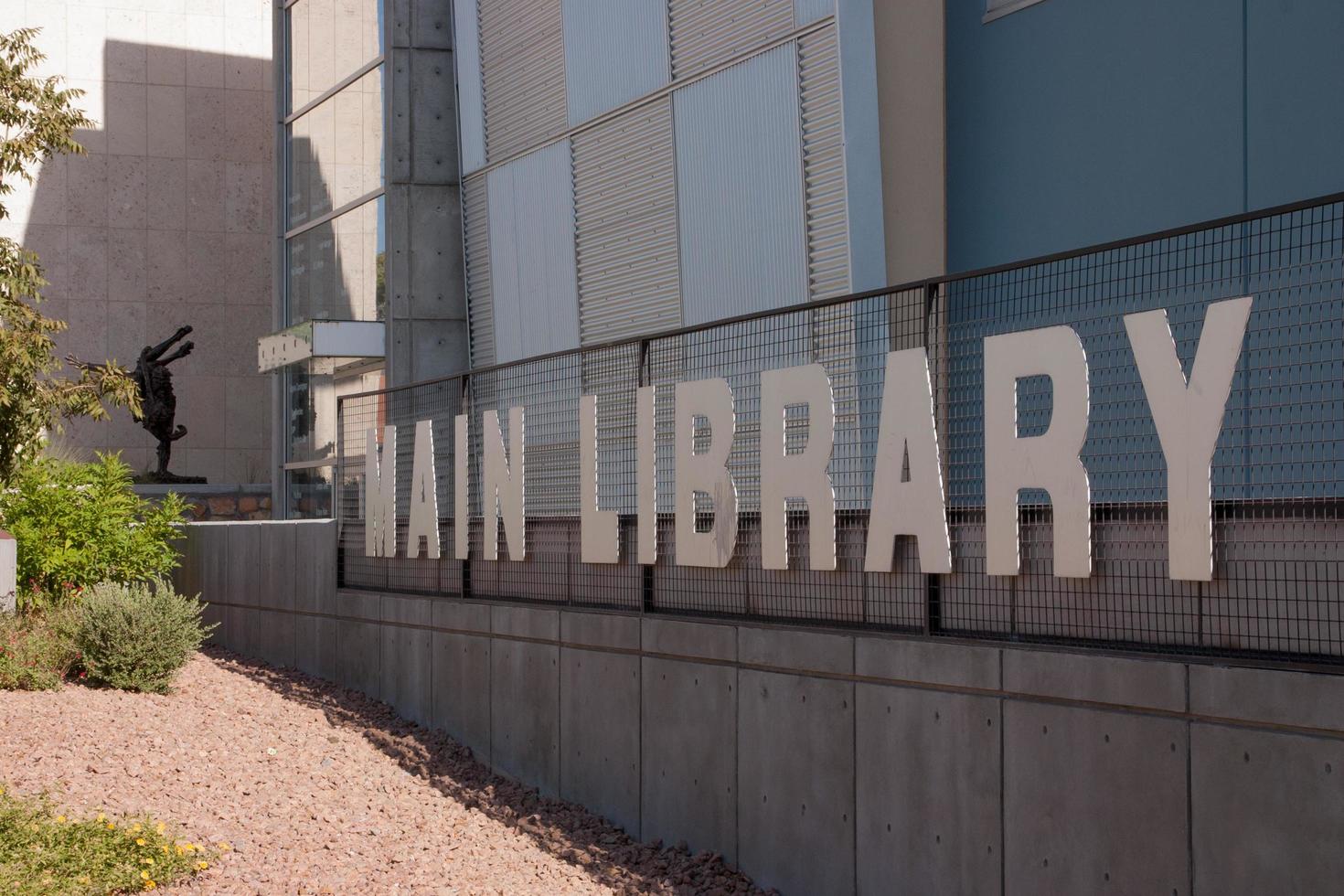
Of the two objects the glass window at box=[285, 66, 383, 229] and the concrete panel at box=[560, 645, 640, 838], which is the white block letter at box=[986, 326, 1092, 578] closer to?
the concrete panel at box=[560, 645, 640, 838]

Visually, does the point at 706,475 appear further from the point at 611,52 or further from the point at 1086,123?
the point at 611,52

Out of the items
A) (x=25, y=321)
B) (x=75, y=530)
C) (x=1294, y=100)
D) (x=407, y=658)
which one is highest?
(x=1294, y=100)

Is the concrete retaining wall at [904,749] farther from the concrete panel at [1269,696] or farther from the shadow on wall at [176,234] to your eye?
the shadow on wall at [176,234]

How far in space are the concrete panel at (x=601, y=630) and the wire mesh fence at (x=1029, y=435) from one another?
0.56ft

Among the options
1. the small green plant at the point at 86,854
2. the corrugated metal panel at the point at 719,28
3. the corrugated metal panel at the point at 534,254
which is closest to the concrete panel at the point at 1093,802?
the small green plant at the point at 86,854

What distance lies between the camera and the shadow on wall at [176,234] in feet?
98.4

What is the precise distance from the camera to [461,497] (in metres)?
12.6

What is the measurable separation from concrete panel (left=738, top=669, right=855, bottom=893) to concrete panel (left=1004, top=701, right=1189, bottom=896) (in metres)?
1.27

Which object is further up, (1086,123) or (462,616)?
(1086,123)

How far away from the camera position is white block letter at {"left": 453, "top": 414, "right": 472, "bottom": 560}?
12.5 meters

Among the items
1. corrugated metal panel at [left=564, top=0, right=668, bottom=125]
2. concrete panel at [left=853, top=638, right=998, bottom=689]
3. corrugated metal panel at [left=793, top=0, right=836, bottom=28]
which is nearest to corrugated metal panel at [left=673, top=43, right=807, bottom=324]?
corrugated metal panel at [left=793, top=0, right=836, bottom=28]

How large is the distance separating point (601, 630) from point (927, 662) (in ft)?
10.8

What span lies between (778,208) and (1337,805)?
28.8 ft

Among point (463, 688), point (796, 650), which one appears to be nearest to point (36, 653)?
point (463, 688)
